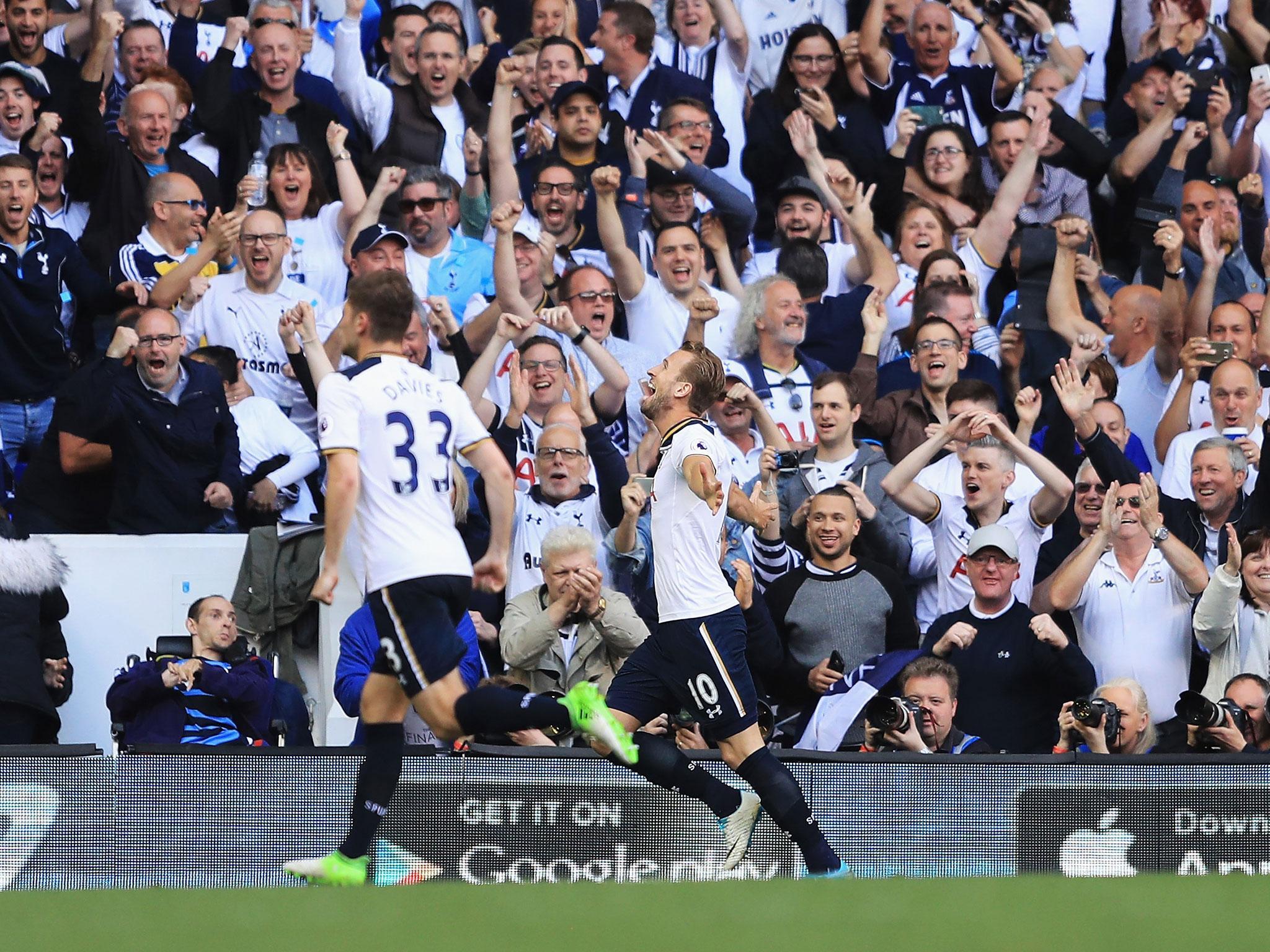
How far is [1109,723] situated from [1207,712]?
1.31ft

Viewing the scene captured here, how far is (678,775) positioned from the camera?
6.39 m

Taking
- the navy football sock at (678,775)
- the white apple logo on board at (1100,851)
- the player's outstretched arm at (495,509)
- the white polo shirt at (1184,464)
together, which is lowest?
the white apple logo on board at (1100,851)

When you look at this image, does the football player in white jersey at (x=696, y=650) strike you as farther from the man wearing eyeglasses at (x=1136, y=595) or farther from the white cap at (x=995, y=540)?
the man wearing eyeglasses at (x=1136, y=595)

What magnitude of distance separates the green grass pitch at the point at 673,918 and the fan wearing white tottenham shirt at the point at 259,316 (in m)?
4.49

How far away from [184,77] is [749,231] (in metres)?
3.45

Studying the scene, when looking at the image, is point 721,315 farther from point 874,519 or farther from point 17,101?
point 17,101

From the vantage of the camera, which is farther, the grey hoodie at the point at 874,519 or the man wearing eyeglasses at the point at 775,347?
the man wearing eyeglasses at the point at 775,347

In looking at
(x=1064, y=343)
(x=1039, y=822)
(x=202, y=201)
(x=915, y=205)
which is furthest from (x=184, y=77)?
(x=1039, y=822)

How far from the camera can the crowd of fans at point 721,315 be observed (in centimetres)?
819

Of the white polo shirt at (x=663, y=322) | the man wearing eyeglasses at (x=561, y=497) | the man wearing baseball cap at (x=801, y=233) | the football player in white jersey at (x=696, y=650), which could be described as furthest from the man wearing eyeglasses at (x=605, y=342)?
the football player in white jersey at (x=696, y=650)

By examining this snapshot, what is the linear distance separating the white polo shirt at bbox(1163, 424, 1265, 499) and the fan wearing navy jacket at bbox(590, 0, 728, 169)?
3261mm

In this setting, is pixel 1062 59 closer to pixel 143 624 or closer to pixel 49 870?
pixel 143 624

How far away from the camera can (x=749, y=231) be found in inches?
421

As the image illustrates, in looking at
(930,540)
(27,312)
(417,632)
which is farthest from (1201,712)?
(27,312)
